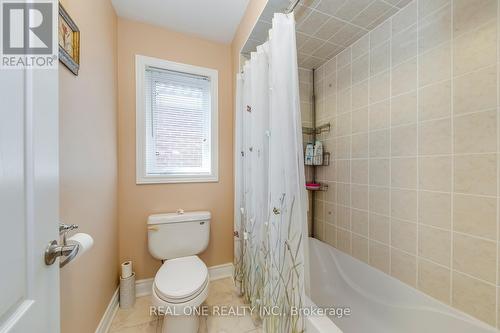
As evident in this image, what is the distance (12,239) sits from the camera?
0.41 metres

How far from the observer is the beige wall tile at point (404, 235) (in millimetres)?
1239

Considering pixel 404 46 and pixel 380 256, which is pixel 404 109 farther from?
pixel 380 256

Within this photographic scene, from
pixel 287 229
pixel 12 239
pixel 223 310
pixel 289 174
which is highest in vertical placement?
pixel 289 174

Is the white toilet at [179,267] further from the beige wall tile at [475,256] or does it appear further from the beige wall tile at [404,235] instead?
the beige wall tile at [475,256]

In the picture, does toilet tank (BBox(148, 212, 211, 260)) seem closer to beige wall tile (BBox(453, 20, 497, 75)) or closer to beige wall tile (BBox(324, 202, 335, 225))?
beige wall tile (BBox(324, 202, 335, 225))

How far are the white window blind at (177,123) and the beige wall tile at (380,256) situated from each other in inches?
58.0

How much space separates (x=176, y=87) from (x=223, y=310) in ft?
6.19

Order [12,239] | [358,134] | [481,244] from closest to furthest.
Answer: [12,239]
[481,244]
[358,134]

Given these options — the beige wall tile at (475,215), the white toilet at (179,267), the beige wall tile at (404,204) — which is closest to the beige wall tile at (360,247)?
the beige wall tile at (404,204)

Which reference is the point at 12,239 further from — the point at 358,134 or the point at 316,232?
the point at 316,232

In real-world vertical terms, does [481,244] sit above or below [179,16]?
below

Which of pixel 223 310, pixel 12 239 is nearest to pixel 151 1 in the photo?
pixel 12 239

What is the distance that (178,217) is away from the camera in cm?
162

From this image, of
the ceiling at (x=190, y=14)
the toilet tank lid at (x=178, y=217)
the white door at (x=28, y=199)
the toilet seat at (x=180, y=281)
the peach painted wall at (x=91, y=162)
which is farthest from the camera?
the toilet tank lid at (x=178, y=217)
